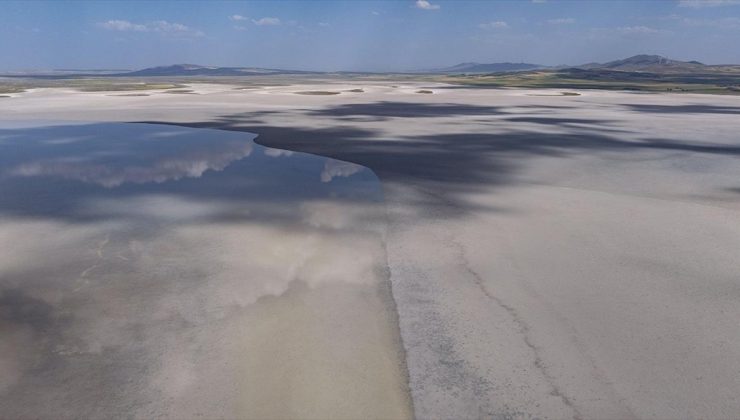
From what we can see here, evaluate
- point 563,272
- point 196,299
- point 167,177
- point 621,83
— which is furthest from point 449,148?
point 621,83

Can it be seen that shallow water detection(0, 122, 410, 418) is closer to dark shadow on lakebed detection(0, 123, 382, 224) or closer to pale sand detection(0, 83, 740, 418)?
dark shadow on lakebed detection(0, 123, 382, 224)

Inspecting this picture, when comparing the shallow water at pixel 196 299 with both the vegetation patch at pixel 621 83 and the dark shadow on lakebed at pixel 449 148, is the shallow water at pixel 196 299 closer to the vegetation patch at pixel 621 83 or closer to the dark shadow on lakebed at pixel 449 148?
the dark shadow on lakebed at pixel 449 148

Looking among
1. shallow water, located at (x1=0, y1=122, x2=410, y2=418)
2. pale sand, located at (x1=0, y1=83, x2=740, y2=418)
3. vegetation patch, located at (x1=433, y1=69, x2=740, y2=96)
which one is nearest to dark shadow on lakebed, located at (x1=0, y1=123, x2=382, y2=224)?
shallow water, located at (x1=0, y1=122, x2=410, y2=418)

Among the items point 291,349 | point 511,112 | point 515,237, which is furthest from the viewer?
point 511,112

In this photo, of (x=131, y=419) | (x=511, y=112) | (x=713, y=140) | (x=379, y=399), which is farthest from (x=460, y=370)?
(x=511, y=112)

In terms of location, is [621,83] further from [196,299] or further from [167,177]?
[196,299]

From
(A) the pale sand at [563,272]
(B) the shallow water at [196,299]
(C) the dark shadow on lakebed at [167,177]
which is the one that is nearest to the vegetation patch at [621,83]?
(A) the pale sand at [563,272]

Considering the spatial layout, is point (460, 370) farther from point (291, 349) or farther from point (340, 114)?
point (340, 114)
